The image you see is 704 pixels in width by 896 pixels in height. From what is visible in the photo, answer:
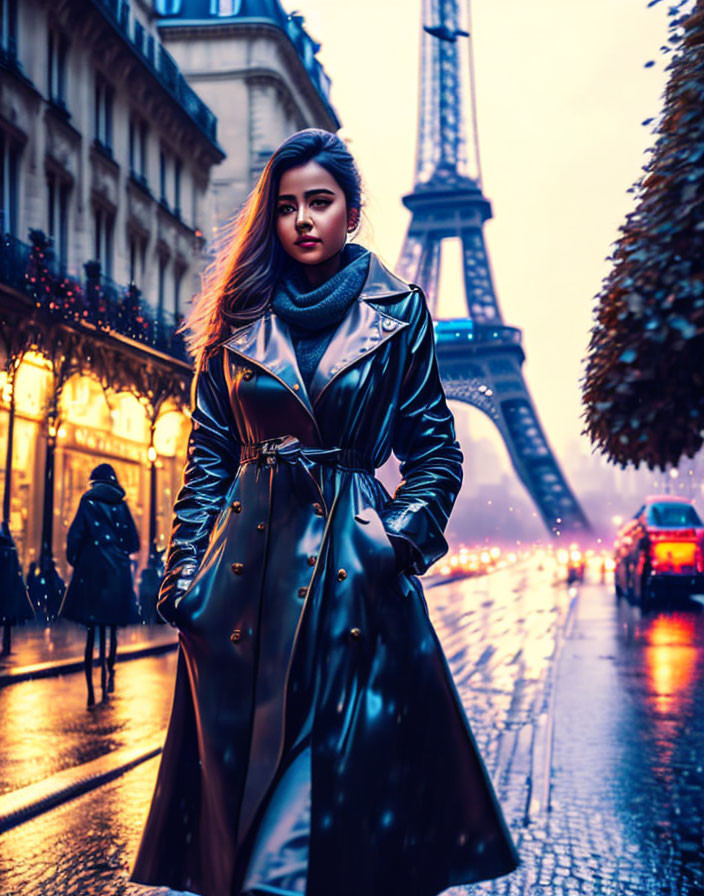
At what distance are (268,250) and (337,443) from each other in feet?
1.80

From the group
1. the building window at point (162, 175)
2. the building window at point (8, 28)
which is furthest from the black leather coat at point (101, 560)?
the building window at point (162, 175)

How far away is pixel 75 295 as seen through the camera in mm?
19234

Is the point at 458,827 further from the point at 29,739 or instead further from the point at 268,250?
the point at 29,739

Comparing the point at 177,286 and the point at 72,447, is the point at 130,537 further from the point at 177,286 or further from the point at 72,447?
the point at 177,286

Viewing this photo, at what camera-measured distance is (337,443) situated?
277 cm

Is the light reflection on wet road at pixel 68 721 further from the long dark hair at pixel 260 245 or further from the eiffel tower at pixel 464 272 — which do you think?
the eiffel tower at pixel 464 272

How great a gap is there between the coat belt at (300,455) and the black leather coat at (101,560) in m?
6.64

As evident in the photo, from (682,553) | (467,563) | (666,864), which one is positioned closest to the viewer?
(666,864)

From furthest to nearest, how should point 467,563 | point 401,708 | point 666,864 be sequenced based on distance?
point 467,563, point 666,864, point 401,708

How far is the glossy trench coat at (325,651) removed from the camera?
8.37ft

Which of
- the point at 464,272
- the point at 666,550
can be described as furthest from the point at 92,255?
the point at 464,272

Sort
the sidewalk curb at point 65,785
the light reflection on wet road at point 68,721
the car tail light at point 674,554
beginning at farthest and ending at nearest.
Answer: the car tail light at point 674,554 → the light reflection on wet road at point 68,721 → the sidewalk curb at point 65,785

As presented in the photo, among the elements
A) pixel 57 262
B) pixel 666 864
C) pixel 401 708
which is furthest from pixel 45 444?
pixel 401 708

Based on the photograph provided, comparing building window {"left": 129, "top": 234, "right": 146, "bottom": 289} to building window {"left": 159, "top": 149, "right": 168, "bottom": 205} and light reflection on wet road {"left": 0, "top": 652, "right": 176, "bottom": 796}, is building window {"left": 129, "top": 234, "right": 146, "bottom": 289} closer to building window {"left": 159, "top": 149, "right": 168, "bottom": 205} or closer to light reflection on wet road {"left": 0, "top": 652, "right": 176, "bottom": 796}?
building window {"left": 159, "top": 149, "right": 168, "bottom": 205}
